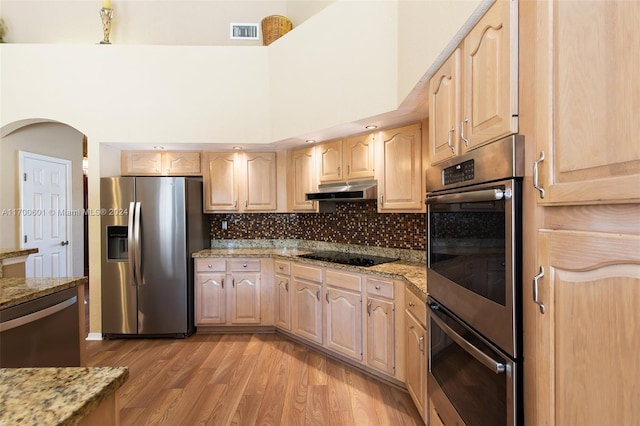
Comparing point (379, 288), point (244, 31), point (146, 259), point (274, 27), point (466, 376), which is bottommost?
point (466, 376)

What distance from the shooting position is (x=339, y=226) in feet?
11.6

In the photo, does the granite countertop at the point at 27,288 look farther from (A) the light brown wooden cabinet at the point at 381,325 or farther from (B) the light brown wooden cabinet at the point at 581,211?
(B) the light brown wooden cabinet at the point at 581,211

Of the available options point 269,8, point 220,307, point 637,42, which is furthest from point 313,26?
point 220,307

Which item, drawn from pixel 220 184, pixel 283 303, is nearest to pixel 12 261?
pixel 220 184

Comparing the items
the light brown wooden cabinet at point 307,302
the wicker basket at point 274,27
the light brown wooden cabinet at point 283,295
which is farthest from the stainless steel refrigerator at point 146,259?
the wicker basket at point 274,27

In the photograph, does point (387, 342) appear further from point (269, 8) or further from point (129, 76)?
point (269, 8)

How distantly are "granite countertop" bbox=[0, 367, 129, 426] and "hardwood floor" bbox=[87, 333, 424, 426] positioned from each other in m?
1.52

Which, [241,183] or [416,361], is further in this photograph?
[241,183]

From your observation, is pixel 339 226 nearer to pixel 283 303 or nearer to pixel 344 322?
pixel 283 303

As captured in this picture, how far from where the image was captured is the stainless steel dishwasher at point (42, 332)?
1448 millimetres

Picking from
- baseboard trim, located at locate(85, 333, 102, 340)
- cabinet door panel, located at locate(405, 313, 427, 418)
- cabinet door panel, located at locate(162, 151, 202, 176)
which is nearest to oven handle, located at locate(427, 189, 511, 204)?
cabinet door panel, located at locate(405, 313, 427, 418)

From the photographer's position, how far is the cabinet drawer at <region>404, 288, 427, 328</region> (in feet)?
6.12

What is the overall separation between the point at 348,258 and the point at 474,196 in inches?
77.2

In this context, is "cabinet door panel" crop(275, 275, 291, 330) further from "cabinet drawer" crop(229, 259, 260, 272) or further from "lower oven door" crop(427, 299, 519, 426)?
"lower oven door" crop(427, 299, 519, 426)
